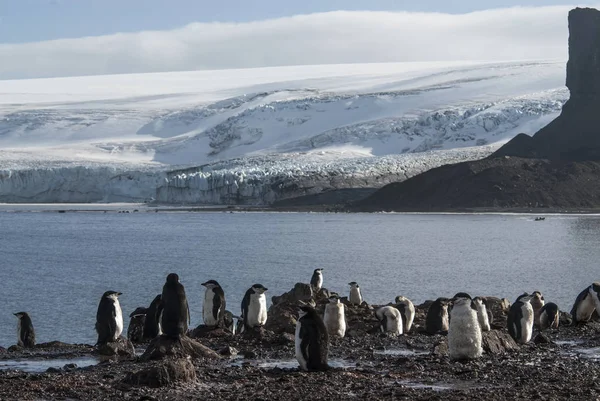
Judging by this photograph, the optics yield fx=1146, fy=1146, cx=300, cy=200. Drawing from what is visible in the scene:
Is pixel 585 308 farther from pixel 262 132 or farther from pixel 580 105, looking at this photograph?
pixel 262 132

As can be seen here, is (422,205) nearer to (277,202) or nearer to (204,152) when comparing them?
(277,202)

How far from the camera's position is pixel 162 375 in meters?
10.2

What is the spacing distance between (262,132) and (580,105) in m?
40.6

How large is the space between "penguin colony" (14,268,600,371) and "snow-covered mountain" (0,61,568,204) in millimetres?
58350

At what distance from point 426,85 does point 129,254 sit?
76.3 meters

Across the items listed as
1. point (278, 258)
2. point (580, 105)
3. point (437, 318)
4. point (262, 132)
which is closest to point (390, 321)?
point (437, 318)

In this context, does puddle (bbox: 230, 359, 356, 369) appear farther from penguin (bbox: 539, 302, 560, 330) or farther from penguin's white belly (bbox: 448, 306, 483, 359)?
penguin (bbox: 539, 302, 560, 330)

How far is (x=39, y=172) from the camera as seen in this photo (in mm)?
76500

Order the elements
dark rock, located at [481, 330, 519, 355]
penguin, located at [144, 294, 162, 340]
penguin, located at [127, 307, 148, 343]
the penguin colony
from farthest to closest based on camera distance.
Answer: penguin, located at [127, 307, 148, 343]
penguin, located at [144, 294, 162, 340]
dark rock, located at [481, 330, 519, 355]
the penguin colony

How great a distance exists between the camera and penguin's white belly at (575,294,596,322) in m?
16.4

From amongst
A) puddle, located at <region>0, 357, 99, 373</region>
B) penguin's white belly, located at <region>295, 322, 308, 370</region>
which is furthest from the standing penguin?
puddle, located at <region>0, 357, 99, 373</region>

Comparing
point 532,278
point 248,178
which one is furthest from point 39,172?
point 532,278

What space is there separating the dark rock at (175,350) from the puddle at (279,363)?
389 mm

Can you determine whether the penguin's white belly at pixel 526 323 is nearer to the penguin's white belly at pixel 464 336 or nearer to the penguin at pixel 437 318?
the penguin at pixel 437 318
